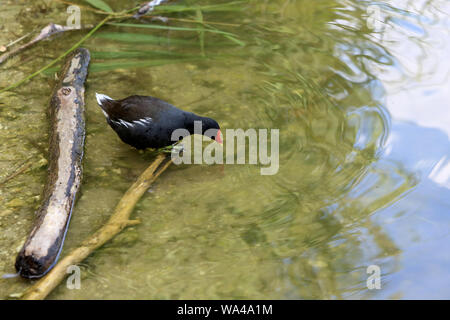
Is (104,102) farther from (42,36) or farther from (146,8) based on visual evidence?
(146,8)

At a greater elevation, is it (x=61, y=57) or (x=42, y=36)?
(x=42, y=36)

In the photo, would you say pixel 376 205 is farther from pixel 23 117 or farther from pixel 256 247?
pixel 23 117

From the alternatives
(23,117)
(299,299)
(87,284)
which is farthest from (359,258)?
(23,117)

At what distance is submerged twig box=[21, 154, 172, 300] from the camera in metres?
2.62

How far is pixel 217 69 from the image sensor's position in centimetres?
466

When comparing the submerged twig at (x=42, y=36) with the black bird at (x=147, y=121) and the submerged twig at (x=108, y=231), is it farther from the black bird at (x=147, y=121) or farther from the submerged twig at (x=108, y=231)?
the submerged twig at (x=108, y=231)

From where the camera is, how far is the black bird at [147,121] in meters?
3.59

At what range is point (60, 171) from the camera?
10.6 ft

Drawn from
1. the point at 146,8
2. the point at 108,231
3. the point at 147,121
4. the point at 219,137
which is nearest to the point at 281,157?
the point at 219,137

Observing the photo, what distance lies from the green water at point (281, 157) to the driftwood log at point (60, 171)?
5.6 inches

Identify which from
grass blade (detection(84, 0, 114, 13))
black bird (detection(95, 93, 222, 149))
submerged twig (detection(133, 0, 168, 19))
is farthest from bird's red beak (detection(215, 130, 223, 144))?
grass blade (detection(84, 0, 114, 13))

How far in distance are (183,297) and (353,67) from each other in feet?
9.43

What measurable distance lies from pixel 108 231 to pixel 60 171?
21.8 inches
